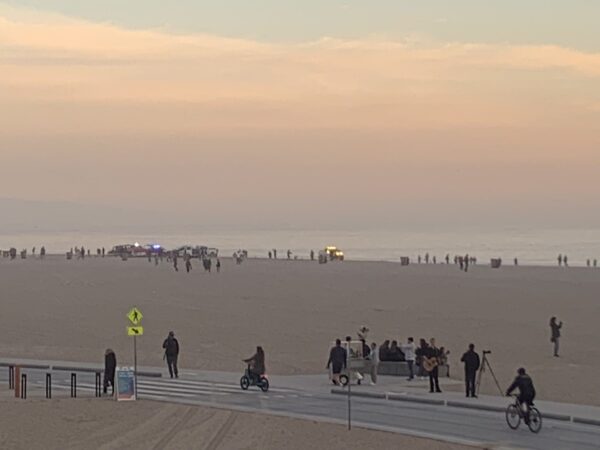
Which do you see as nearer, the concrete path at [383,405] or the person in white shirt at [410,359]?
the concrete path at [383,405]

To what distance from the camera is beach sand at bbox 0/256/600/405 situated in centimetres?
3506

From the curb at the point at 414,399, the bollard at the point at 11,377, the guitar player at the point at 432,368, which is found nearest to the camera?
the curb at the point at 414,399

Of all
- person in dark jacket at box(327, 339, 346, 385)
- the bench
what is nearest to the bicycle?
person in dark jacket at box(327, 339, 346, 385)

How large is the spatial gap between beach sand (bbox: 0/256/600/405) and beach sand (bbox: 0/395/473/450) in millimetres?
7040

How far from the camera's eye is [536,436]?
21.4m

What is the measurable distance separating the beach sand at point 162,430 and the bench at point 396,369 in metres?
7.15

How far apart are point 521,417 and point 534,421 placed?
24cm

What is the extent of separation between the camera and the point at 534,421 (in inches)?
859

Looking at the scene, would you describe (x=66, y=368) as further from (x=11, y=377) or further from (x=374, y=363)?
(x=374, y=363)

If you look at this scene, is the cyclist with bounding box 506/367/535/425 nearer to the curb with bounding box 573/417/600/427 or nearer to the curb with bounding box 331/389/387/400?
the curb with bounding box 573/417/600/427

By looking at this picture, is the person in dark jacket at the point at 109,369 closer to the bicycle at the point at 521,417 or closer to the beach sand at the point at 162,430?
the beach sand at the point at 162,430

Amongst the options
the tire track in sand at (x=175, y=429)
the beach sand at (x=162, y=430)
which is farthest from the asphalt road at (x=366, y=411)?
the tire track in sand at (x=175, y=429)

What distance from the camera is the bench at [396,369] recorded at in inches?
1191

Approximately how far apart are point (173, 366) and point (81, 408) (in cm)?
598
